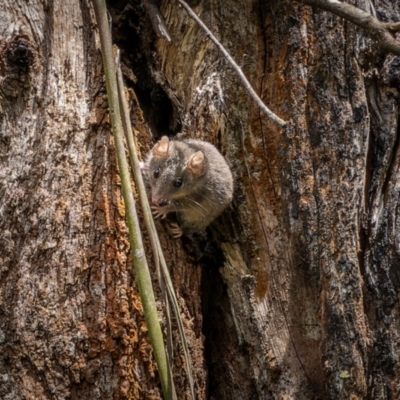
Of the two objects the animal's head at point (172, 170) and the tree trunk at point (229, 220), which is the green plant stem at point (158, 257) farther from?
the animal's head at point (172, 170)

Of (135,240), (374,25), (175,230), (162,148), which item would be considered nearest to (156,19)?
(162,148)

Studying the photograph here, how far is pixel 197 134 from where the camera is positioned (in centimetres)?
338

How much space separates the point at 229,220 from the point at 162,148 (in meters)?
0.54

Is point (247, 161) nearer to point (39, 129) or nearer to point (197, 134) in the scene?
point (197, 134)

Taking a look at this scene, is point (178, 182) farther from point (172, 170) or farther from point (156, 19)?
point (156, 19)

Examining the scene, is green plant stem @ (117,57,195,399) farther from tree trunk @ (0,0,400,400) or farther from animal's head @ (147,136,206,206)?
animal's head @ (147,136,206,206)

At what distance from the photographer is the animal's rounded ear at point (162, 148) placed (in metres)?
3.38

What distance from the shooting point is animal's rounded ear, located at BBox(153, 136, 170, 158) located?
3.38 meters

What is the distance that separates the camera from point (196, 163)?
3609 mm

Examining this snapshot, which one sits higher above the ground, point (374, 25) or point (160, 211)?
point (374, 25)

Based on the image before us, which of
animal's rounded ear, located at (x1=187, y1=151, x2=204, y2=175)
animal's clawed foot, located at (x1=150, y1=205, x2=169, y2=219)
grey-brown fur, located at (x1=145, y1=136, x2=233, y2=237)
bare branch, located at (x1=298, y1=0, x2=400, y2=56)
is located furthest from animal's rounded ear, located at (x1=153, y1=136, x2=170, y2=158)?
bare branch, located at (x1=298, y1=0, x2=400, y2=56)

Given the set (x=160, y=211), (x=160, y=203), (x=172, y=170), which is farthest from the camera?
(x=172, y=170)

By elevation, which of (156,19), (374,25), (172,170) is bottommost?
(172,170)

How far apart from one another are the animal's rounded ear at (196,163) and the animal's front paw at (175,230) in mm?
429
